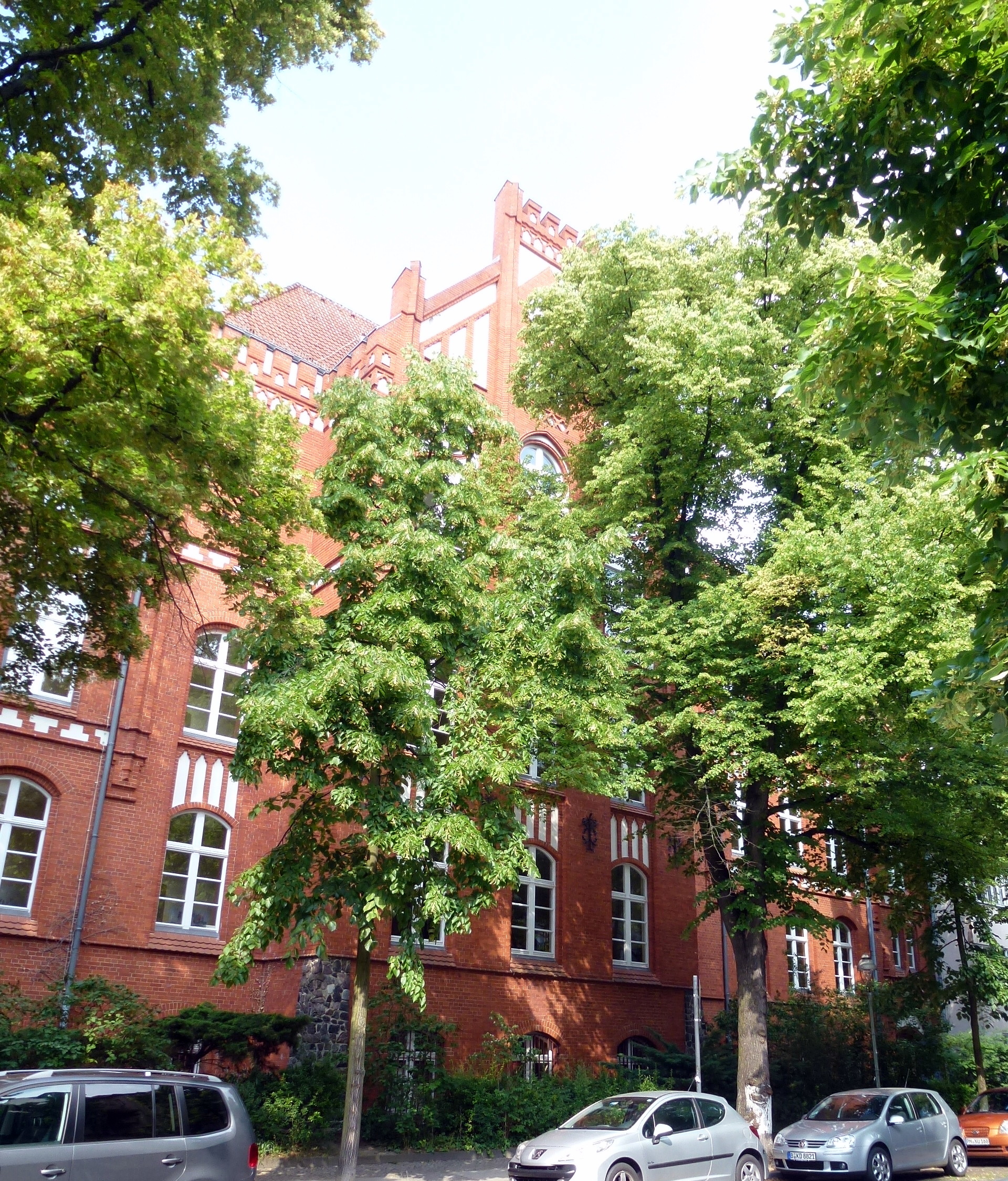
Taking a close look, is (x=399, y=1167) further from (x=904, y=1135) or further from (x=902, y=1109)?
(x=902, y=1109)

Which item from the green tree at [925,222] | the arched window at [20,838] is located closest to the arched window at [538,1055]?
the arched window at [20,838]

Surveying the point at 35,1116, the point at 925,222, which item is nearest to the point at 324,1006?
the point at 35,1116

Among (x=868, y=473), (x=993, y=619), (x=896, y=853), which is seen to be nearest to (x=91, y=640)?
(x=993, y=619)

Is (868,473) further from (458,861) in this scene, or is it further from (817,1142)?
(817,1142)

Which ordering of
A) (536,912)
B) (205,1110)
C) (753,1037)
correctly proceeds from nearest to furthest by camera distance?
(205,1110) → (753,1037) → (536,912)

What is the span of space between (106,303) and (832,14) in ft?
18.9

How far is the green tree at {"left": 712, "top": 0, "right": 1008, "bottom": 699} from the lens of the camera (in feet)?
20.6

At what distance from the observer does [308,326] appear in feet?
101

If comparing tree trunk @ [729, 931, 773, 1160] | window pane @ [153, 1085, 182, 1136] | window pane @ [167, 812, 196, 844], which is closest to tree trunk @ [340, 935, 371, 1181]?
window pane @ [153, 1085, 182, 1136]

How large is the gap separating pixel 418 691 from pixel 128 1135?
5336mm

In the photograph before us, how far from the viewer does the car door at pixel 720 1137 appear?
12.3 metres

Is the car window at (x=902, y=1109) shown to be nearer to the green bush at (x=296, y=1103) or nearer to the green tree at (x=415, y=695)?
the green tree at (x=415, y=695)

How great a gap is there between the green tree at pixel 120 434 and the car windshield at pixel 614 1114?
725cm

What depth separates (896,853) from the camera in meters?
17.7
